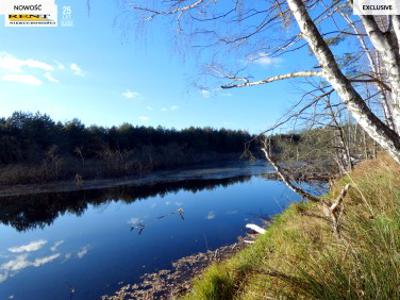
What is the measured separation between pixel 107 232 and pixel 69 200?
8592 millimetres

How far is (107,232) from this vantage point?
12.5 m

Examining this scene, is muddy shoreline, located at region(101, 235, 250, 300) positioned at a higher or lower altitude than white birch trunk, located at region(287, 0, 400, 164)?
lower

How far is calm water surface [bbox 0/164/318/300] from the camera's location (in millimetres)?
8298

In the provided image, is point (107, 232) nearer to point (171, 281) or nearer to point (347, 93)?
point (171, 281)

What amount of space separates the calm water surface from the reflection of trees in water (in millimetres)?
57

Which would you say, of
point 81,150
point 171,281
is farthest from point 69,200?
point 81,150

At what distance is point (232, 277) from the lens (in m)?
3.86

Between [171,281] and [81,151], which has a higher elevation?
[81,151]

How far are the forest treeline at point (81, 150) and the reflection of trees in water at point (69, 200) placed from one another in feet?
20.7

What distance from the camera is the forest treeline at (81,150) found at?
28.2 metres

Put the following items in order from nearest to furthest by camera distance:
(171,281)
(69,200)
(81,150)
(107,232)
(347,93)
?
(347,93) → (171,281) → (107,232) → (69,200) → (81,150)

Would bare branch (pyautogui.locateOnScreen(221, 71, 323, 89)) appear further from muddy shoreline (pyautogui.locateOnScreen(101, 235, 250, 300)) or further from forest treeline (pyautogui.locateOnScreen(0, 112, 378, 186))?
forest treeline (pyautogui.locateOnScreen(0, 112, 378, 186))

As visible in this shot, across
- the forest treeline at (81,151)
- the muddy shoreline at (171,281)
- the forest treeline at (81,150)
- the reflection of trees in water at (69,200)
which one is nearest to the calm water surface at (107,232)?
the reflection of trees in water at (69,200)

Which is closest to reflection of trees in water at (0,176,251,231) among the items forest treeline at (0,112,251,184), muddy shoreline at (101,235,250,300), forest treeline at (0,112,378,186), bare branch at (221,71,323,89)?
forest treeline at (0,112,378,186)
